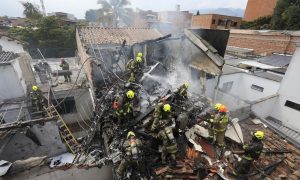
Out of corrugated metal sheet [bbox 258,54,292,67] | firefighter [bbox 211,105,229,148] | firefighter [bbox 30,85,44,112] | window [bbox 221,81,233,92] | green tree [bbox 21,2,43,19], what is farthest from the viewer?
green tree [bbox 21,2,43,19]

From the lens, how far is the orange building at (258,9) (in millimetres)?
31375

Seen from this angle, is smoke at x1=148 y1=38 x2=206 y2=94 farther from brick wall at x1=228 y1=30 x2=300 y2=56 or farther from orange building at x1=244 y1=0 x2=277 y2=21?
orange building at x1=244 y1=0 x2=277 y2=21

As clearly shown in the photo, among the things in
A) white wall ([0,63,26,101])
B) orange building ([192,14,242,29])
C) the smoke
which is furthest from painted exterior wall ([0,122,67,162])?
orange building ([192,14,242,29])

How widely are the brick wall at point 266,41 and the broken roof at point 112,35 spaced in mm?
13878

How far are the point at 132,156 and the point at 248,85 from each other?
13656mm

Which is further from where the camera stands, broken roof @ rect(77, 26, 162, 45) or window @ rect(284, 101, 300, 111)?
broken roof @ rect(77, 26, 162, 45)

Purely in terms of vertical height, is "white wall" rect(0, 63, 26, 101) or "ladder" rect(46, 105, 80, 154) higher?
"white wall" rect(0, 63, 26, 101)

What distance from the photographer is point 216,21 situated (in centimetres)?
3488

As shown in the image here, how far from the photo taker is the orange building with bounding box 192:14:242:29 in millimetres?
34656

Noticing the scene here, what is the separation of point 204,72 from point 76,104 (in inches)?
384

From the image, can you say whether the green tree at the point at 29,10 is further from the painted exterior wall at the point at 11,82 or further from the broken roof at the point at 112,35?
the painted exterior wall at the point at 11,82

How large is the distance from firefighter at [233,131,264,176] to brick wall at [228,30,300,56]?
1845 centimetres

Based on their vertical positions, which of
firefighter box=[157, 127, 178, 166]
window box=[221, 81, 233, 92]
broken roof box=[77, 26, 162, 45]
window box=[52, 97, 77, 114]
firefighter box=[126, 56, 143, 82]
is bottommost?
window box=[52, 97, 77, 114]

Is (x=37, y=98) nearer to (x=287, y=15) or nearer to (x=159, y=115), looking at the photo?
(x=159, y=115)
